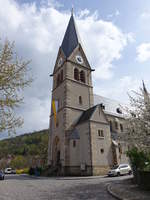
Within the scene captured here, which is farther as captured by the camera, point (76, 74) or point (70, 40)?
point (70, 40)

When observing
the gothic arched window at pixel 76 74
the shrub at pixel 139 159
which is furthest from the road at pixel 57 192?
the gothic arched window at pixel 76 74

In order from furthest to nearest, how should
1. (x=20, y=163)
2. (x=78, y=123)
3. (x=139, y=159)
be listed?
(x=20, y=163)
(x=78, y=123)
(x=139, y=159)

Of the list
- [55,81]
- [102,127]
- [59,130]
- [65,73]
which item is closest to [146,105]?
[102,127]

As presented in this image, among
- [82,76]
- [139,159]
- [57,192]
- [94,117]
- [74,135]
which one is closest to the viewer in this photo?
[57,192]

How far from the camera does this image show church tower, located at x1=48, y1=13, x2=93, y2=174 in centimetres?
2620

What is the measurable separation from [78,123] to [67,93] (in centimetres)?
558

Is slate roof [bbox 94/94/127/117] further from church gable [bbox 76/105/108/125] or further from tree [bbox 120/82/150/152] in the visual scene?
tree [bbox 120/82/150/152]

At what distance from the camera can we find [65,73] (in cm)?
3080

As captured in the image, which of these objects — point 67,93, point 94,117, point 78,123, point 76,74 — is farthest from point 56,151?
point 76,74

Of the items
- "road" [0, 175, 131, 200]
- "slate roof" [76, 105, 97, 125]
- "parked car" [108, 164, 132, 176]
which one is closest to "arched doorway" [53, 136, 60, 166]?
"slate roof" [76, 105, 97, 125]

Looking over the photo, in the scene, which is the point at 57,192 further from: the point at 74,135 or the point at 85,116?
the point at 85,116

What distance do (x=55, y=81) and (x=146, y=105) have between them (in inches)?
1057

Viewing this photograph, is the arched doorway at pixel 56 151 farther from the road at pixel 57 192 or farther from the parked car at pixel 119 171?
the road at pixel 57 192

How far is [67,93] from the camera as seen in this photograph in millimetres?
28594
